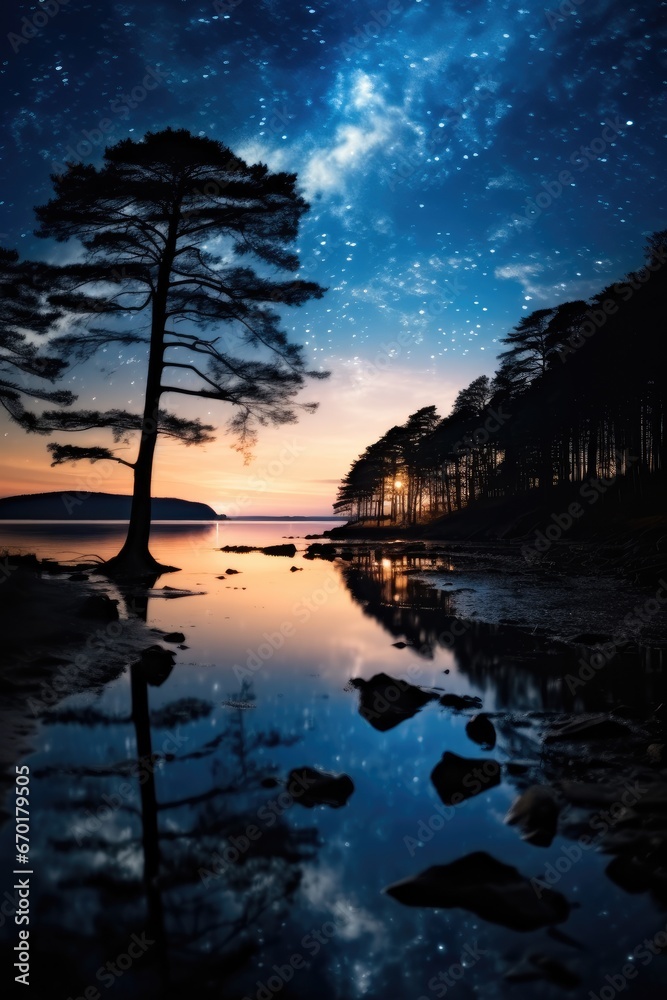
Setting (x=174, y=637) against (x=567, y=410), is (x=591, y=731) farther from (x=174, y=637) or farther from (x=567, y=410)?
(x=567, y=410)

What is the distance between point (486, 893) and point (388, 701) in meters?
3.12

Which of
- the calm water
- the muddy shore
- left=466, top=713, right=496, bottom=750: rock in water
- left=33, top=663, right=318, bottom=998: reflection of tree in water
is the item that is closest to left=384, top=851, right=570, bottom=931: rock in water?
the calm water

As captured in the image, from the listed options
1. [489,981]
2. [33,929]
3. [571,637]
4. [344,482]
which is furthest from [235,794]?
[344,482]

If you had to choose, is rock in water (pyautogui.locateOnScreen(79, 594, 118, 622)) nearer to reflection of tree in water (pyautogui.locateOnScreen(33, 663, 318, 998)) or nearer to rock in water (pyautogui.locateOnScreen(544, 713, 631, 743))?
reflection of tree in water (pyautogui.locateOnScreen(33, 663, 318, 998))

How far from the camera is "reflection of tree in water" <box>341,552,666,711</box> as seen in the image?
5898 millimetres

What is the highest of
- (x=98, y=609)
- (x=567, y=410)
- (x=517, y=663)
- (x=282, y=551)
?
(x=567, y=410)

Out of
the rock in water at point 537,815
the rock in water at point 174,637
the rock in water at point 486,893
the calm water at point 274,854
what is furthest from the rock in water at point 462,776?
the rock in water at point 174,637

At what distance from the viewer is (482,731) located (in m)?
4.84

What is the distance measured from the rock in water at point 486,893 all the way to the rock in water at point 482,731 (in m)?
1.92

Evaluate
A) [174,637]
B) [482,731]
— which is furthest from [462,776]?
[174,637]

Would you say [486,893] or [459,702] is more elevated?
[486,893]

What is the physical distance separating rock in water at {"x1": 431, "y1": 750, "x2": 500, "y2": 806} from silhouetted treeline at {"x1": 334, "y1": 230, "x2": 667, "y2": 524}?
38.4m

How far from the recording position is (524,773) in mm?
4082

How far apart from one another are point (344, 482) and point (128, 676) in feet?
311
